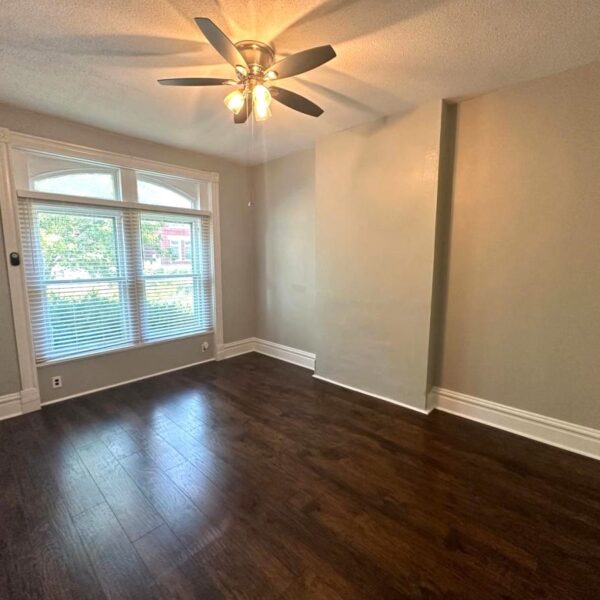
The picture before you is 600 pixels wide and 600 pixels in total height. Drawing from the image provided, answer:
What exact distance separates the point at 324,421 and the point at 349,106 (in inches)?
103

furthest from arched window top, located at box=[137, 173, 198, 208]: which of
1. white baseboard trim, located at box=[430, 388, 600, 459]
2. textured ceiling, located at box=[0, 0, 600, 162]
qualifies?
white baseboard trim, located at box=[430, 388, 600, 459]

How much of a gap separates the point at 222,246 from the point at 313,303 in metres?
1.44

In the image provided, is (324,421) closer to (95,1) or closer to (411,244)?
(411,244)

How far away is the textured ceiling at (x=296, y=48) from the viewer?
1576 mm

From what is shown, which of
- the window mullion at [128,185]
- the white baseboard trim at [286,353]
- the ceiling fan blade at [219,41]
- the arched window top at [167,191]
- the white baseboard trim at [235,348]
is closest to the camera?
the ceiling fan blade at [219,41]

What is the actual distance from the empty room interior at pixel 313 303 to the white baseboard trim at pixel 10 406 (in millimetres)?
17

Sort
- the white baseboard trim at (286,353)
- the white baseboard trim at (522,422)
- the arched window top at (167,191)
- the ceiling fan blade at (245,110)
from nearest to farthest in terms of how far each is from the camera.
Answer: the ceiling fan blade at (245,110) → the white baseboard trim at (522,422) → the arched window top at (167,191) → the white baseboard trim at (286,353)

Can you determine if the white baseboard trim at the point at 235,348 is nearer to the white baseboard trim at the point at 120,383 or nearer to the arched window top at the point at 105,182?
the white baseboard trim at the point at 120,383

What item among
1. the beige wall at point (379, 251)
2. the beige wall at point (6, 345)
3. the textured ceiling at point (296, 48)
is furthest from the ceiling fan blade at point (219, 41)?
the beige wall at point (6, 345)

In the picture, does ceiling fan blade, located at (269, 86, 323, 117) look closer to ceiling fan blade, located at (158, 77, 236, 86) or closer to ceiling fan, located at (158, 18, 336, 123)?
ceiling fan, located at (158, 18, 336, 123)

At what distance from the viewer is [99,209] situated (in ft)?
10.3

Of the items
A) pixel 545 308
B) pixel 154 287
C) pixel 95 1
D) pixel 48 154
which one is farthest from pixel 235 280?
pixel 545 308

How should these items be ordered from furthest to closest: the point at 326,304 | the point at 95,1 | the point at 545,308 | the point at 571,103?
1. the point at 326,304
2. the point at 545,308
3. the point at 571,103
4. the point at 95,1

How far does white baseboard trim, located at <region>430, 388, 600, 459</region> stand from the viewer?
224 cm
